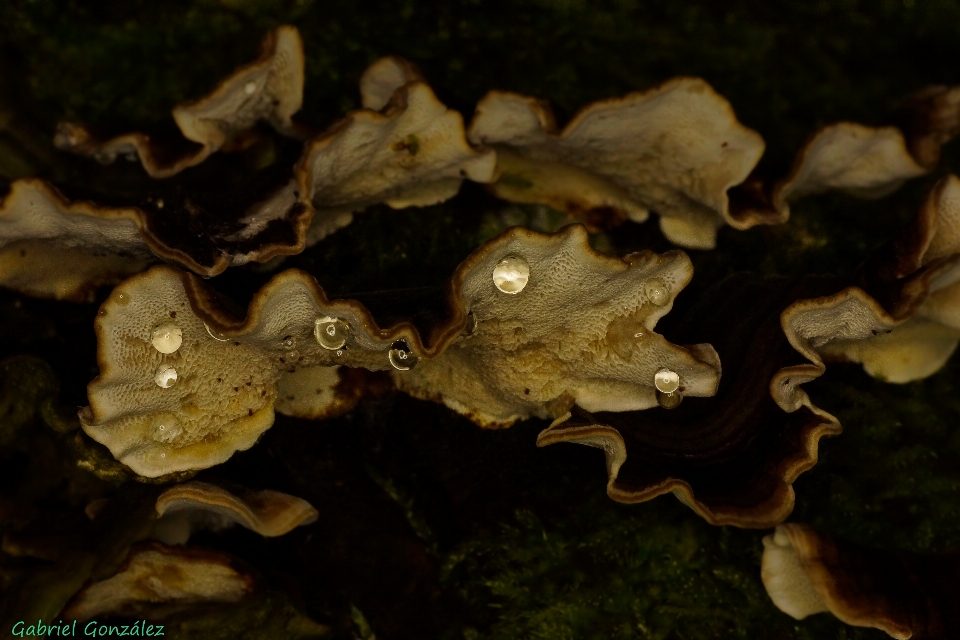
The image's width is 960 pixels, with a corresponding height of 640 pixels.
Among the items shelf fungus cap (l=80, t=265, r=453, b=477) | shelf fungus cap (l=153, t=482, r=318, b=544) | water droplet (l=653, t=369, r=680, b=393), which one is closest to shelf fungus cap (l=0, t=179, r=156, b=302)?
shelf fungus cap (l=80, t=265, r=453, b=477)

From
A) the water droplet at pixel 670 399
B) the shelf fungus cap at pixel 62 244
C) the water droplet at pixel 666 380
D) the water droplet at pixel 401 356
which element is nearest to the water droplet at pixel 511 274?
the water droplet at pixel 401 356

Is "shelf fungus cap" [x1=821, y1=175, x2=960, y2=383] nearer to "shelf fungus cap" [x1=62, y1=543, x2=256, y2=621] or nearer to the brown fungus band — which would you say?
the brown fungus band

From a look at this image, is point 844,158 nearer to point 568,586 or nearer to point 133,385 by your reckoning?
point 568,586

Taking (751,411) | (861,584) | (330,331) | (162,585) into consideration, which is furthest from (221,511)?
(861,584)

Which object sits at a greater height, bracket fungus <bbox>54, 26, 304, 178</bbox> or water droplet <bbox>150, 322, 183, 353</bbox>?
bracket fungus <bbox>54, 26, 304, 178</bbox>

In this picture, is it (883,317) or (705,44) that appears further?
(705,44)

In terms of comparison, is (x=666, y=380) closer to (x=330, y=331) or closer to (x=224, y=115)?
(x=330, y=331)

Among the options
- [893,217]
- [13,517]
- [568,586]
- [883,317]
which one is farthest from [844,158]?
[13,517]
